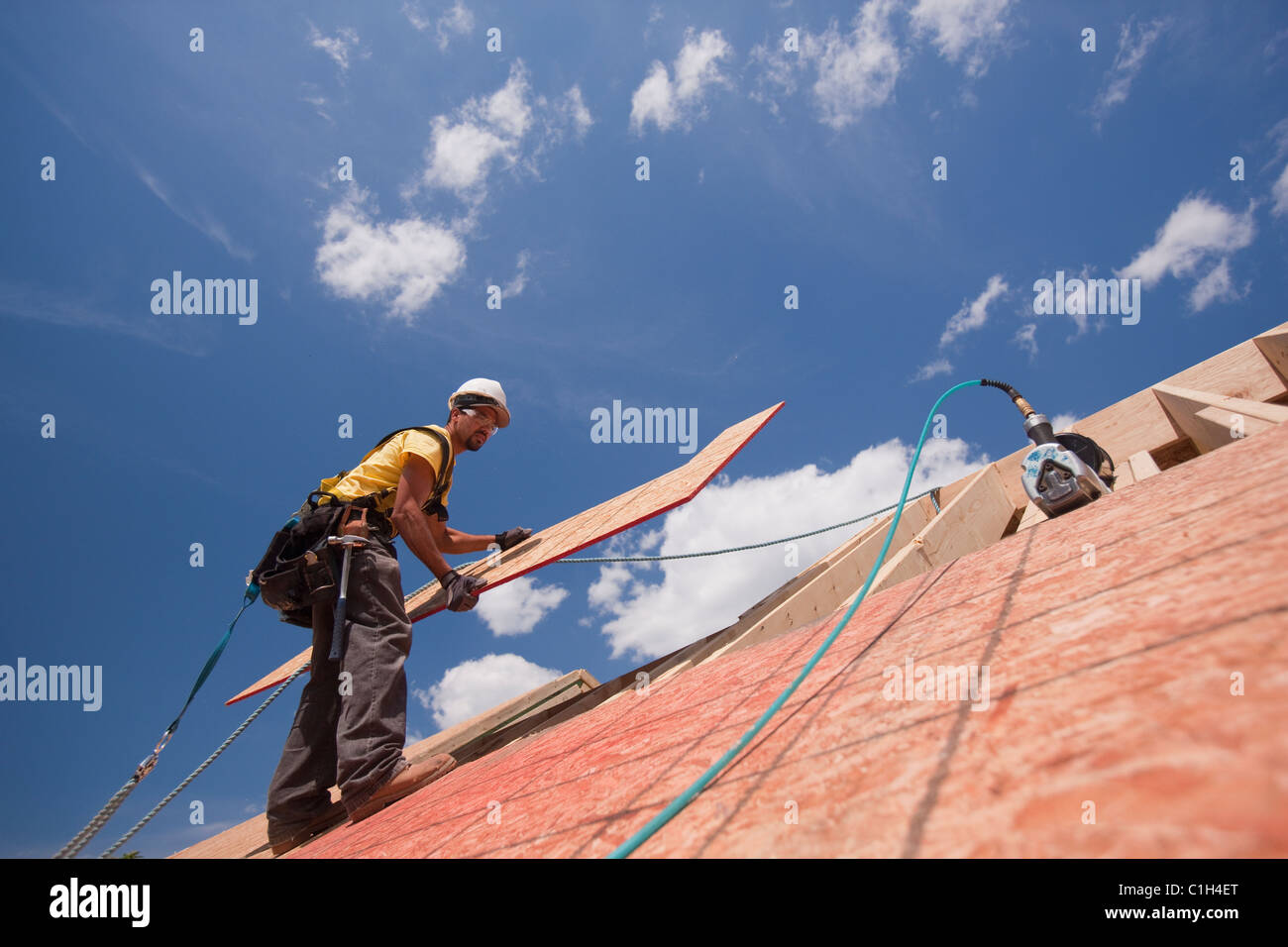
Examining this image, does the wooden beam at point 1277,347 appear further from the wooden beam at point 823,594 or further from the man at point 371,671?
the man at point 371,671

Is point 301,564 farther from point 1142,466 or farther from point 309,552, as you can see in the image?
point 1142,466

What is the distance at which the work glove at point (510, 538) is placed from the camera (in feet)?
13.4

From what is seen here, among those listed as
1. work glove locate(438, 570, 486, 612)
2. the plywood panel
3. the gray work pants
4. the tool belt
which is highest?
the tool belt

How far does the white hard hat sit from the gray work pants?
1.09 metres

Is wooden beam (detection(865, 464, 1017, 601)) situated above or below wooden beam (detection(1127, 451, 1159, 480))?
below

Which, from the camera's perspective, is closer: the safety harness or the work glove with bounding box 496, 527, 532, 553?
the safety harness

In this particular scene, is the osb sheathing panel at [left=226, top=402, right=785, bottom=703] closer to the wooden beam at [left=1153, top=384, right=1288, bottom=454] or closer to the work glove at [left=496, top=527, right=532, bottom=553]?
the work glove at [left=496, top=527, right=532, bottom=553]

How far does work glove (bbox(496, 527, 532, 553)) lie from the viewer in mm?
4090

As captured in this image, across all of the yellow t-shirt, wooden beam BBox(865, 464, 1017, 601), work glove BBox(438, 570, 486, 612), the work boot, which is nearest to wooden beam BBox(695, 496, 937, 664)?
wooden beam BBox(865, 464, 1017, 601)

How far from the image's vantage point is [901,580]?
103 inches
